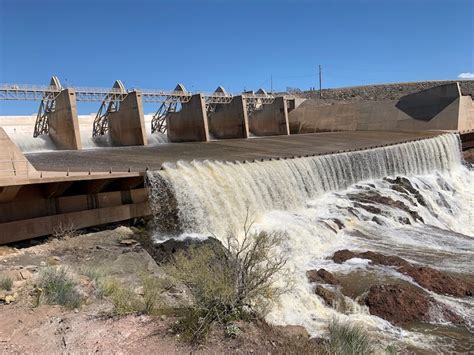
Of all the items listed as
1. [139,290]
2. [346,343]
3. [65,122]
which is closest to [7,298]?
[139,290]

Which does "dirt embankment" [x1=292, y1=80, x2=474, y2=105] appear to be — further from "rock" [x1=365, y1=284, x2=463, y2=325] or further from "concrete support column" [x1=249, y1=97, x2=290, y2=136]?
"rock" [x1=365, y1=284, x2=463, y2=325]

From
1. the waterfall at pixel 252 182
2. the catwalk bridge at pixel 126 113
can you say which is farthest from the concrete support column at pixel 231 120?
the waterfall at pixel 252 182

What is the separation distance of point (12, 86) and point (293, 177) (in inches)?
735

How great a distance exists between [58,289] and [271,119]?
31.2 m

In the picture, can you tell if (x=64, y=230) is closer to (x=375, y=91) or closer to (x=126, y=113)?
(x=126, y=113)

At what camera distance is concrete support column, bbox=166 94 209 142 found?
29.6m

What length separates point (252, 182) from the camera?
1324cm

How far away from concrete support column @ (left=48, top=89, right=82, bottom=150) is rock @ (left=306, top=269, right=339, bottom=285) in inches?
740

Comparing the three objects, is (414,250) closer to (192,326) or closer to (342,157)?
(342,157)

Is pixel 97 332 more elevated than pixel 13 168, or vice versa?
pixel 13 168

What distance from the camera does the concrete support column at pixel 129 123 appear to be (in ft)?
87.6

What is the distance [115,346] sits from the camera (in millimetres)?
4766

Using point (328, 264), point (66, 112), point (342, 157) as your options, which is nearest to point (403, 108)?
point (342, 157)

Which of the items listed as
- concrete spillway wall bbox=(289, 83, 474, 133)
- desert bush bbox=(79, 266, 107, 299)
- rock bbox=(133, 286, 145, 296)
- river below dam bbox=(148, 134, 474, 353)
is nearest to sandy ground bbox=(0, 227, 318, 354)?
desert bush bbox=(79, 266, 107, 299)
